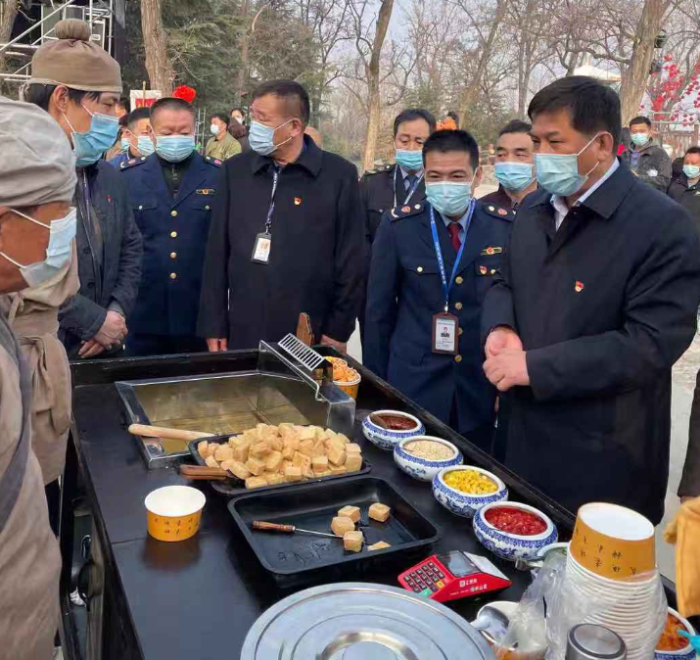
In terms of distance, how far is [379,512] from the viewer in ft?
5.09

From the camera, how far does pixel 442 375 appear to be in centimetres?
277

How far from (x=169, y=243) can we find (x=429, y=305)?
1.62 metres

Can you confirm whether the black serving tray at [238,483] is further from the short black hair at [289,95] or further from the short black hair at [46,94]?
the short black hair at [289,95]

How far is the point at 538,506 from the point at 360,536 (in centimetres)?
44

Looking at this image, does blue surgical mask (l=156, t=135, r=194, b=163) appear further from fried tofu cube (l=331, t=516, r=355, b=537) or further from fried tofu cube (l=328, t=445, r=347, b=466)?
fried tofu cube (l=331, t=516, r=355, b=537)

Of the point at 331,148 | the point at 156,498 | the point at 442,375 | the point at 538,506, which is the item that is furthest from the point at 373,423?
the point at 331,148

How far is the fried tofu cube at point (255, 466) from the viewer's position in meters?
1.64

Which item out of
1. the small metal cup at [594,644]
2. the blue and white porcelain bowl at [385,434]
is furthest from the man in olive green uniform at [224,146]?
the small metal cup at [594,644]

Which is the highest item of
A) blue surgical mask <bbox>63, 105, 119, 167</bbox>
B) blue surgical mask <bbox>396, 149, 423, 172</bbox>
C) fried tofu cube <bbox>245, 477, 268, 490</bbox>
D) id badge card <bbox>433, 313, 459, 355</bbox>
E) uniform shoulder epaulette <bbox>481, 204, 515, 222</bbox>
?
blue surgical mask <bbox>396, 149, 423, 172</bbox>

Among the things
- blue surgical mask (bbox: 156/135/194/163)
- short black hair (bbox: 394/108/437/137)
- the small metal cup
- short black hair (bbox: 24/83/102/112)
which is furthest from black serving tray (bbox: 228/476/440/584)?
short black hair (bbox: 394/108/437/137)

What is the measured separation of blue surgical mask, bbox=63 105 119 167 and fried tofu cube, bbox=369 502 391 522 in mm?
2000

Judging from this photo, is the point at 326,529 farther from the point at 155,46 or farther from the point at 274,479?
the point at 155,46

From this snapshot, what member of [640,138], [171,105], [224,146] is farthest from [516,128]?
[224,146]

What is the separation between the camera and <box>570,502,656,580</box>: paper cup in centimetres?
88
